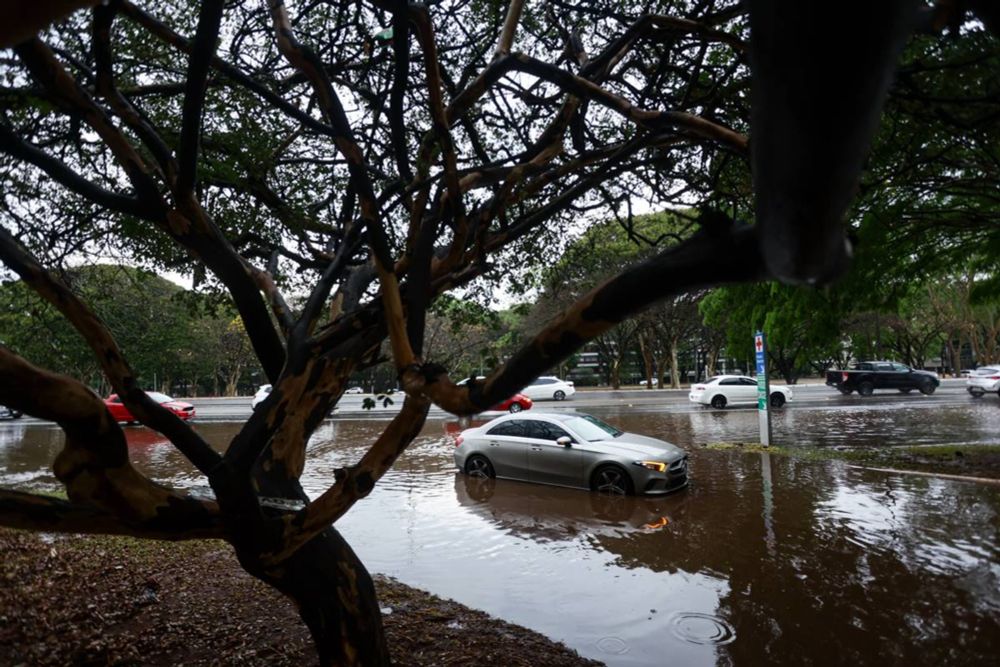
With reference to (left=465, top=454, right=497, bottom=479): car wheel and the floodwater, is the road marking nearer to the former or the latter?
the floodwater

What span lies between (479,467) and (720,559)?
5.51m

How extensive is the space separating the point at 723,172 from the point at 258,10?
16.4 feet

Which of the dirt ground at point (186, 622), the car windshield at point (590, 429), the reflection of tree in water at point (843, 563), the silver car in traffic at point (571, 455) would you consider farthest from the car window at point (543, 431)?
the dirt ground at point (186, 622)

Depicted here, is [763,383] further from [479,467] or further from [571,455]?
[479,467]

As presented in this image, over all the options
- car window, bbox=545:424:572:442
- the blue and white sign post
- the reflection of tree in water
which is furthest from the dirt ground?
the blue and white sign post

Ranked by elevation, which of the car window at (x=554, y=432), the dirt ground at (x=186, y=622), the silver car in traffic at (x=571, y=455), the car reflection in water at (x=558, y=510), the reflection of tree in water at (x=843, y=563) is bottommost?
the reflection of tree in water at (x=843, y=563)

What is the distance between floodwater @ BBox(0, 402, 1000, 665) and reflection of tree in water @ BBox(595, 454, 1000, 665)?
0.06 feet

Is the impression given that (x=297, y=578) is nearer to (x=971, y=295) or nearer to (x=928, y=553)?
(x=928, y=553)

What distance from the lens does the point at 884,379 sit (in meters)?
31.2

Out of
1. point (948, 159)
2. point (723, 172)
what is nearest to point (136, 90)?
point (723, 172)

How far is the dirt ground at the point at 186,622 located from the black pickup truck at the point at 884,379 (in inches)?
1239

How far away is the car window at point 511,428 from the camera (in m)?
11.0

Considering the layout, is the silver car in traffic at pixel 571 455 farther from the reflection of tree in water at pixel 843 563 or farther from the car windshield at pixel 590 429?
the reflection of tree in water at pixel 843 563

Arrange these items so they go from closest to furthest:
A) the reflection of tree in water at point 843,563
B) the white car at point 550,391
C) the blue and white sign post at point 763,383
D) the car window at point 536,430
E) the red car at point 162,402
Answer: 1. the reflection of tree in water at point 843,563
2. the car window at point 536,430
3. the blue and white sign post at point 763,383
4. the red car at point 162,402
5. the white car at point 550,391
